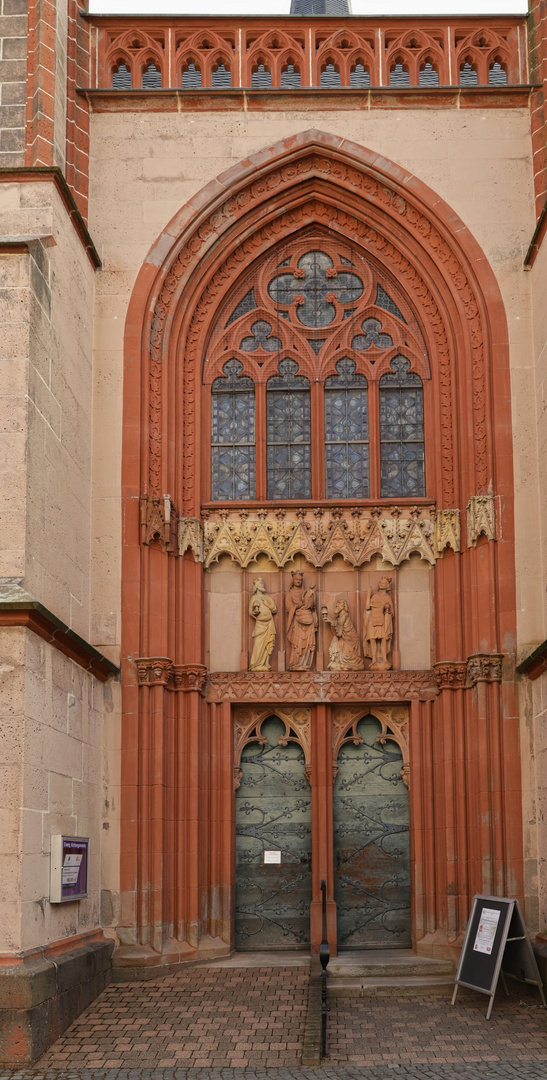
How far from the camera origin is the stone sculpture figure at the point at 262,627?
1605 cm

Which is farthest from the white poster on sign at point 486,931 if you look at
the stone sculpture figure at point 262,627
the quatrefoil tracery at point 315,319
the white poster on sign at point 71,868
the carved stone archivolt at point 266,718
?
the quatrefoil tracery at point 315,319

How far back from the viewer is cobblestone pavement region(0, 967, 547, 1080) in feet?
36.5

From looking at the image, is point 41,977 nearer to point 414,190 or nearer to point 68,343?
point 68,343

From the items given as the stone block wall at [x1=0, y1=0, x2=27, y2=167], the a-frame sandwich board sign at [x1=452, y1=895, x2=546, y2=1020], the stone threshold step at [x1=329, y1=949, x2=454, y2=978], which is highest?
the stone block wall at [x1=0, y1=0, x2=27, y2=167]

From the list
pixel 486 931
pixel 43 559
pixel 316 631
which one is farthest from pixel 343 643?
pixel 43 559

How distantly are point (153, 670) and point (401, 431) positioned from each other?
4.48 metres

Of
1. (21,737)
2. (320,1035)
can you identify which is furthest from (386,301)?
(320,1035)

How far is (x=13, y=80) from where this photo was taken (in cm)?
1477

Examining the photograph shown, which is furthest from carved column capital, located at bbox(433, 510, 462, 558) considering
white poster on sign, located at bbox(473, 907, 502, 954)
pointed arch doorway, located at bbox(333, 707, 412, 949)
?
white poster on sign, located at bbox(473, 907, 502, 954)

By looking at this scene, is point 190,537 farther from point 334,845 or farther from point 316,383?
point 334,845

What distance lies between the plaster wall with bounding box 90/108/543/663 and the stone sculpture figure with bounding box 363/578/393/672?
1.75 metres

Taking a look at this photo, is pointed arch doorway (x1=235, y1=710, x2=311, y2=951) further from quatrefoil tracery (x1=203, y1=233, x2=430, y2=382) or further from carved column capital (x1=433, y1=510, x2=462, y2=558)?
quatrefoil tracery (x1=203, y1=233, x2=430, y2=382)

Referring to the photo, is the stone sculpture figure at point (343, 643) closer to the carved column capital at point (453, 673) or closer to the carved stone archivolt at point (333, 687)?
the carved stone archivolt at point (333, 687)

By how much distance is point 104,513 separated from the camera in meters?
15.8
